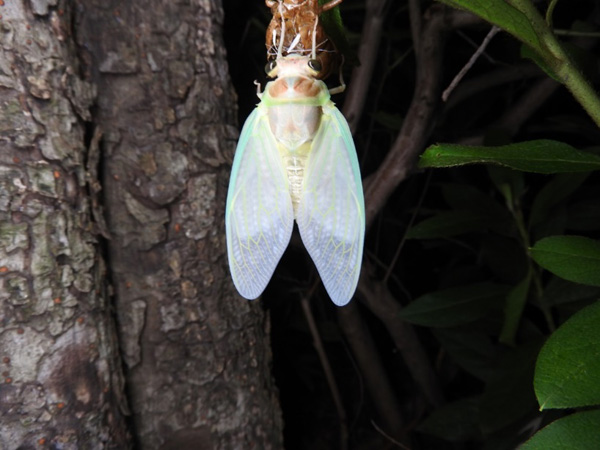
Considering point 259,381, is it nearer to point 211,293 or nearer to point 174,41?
point 211,293

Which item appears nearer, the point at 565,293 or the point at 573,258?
the point at 573,258

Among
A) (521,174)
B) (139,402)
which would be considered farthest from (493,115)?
(139,402)

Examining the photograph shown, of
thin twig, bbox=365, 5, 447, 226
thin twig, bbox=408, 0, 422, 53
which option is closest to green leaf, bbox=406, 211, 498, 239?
thin twig, bbox=365, 5, 447, 226

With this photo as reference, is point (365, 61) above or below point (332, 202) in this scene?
above

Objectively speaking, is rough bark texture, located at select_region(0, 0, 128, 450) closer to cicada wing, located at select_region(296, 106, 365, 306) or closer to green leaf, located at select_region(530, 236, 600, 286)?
cicada wing, located at select_region(296, 106, 365, 306)

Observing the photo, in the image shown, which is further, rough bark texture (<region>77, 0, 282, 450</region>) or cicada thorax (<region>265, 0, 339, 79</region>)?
rough bark texture (<region>77, 0, 282, 450</region>)

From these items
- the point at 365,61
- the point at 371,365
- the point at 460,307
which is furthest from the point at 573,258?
the point at 371,365

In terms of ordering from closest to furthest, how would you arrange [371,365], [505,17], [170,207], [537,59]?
[505,17] → [537,59] → [170,207] → [371,365]

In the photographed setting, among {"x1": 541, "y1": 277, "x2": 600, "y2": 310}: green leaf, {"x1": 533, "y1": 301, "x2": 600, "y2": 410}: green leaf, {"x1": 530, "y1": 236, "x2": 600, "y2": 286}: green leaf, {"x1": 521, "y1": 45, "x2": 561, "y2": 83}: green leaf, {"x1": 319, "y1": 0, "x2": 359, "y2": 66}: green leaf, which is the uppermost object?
{"x1": 319, "y1": 0, "x2": 359, "y2": 66}: green leaf

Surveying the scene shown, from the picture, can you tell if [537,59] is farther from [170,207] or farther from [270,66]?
[170,207]
